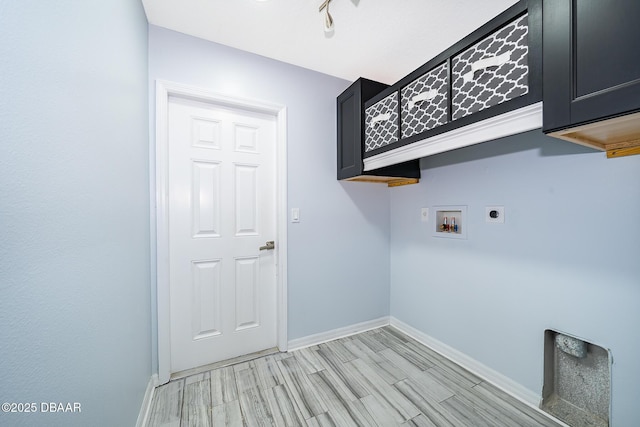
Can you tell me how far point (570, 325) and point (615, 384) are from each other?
28 centimetres

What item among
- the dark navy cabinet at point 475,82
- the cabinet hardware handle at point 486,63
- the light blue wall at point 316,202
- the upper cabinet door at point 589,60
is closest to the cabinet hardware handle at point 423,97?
the dark navy cabinet at point 475,82

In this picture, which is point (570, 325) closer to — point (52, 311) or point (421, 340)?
point (421, 340)

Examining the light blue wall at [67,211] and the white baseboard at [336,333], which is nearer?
the light blue wall at [67,211]

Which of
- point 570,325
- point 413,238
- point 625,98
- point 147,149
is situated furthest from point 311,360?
point 625,98

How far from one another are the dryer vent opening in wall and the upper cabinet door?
1257 millimetres

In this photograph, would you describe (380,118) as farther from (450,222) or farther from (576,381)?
(576,381)

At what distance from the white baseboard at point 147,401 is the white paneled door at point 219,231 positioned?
15cm

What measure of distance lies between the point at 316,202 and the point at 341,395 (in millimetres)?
1435

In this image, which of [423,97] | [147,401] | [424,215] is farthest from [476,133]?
[147,401]

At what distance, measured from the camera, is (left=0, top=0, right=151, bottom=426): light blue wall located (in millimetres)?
507

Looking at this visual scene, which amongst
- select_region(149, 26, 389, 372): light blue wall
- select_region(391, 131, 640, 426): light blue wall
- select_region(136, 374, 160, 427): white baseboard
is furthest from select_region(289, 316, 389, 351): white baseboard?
select_region(136, 374, 160, 427): white baseboard

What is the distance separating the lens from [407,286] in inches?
91.9

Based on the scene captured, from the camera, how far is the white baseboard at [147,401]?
1315 mm

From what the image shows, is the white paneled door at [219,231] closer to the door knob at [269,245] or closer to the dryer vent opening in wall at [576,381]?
the door knob at [269,245]
